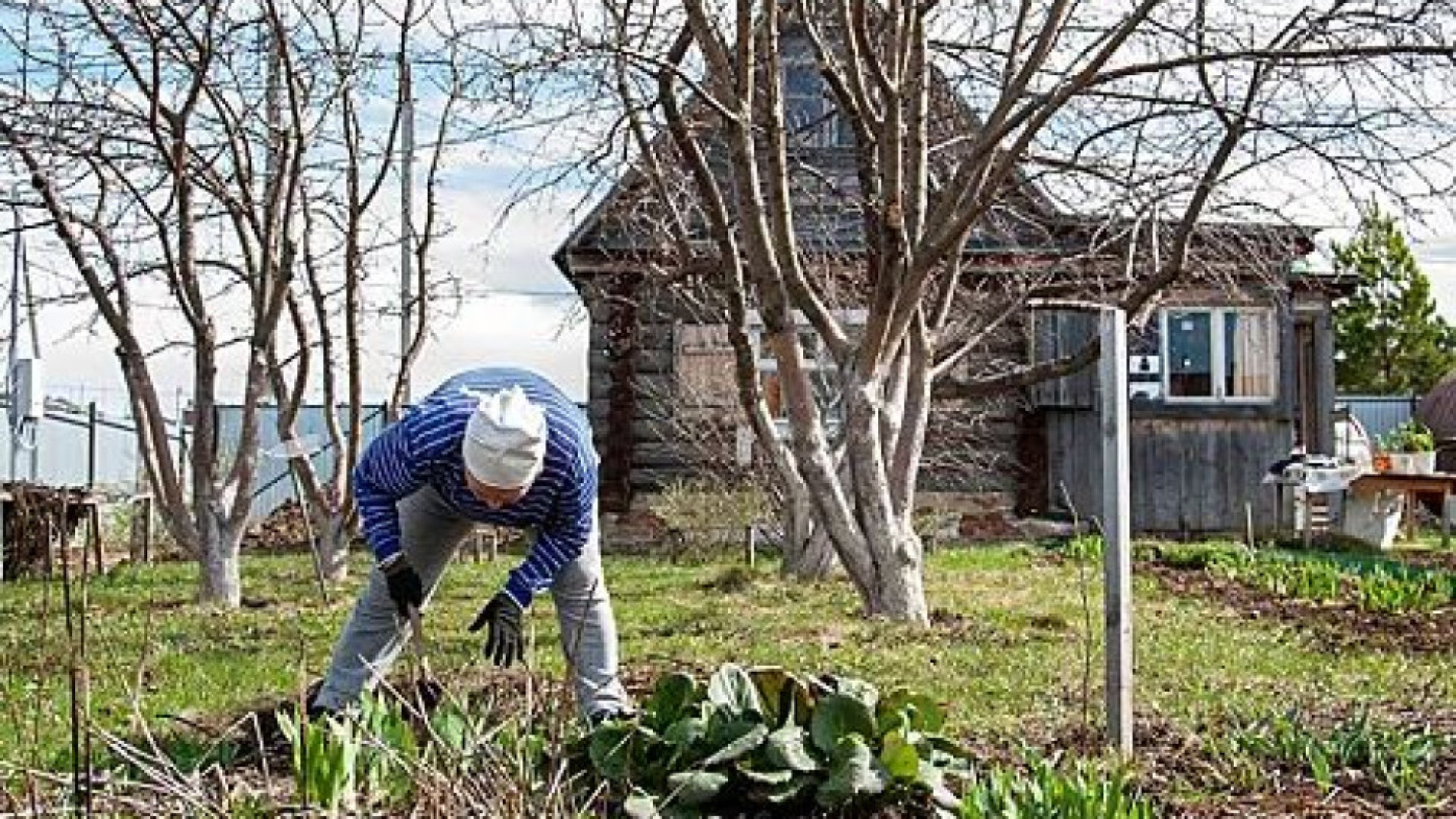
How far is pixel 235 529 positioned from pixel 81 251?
79.5 inches

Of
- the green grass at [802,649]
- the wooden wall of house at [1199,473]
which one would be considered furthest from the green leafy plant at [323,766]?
the wooden wall of house at [1199,473]

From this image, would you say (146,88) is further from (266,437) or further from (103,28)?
(266,437)

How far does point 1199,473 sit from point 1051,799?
59.4ft

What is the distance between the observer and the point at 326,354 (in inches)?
541

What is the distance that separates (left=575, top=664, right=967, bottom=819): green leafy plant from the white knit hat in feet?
2.52

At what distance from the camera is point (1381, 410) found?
123 ft

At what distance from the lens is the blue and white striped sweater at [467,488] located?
5574 millimetres

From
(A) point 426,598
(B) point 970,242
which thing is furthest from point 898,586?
(B) point 970,242

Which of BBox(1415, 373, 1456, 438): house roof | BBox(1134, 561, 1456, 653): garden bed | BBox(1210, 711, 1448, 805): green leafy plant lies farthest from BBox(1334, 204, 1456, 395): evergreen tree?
BBox(1210, 711, 1448, 805): green leafy plant

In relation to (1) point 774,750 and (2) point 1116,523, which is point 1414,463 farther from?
(1) point 774,750

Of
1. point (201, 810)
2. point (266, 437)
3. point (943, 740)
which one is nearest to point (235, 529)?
point (943, 740)

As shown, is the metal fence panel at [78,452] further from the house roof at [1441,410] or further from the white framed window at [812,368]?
the house roof at [1441,410]

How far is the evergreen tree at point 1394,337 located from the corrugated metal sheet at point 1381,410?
237 centimetres

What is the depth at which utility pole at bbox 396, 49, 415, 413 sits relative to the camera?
13.1 m
